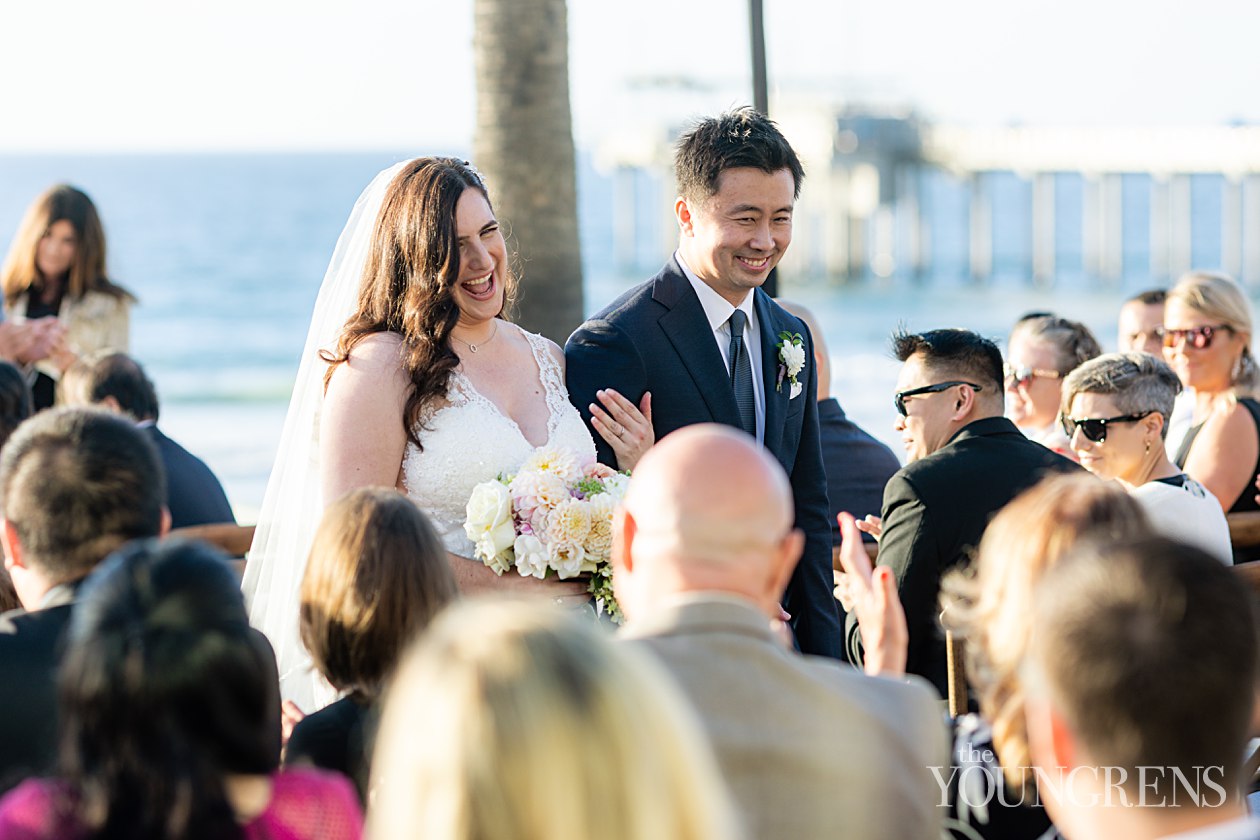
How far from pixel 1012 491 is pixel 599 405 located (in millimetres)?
1301

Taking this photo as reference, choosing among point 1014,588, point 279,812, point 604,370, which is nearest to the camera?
point 279,812

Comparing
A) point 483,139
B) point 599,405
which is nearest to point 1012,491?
point 599,405

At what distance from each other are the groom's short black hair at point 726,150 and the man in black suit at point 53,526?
2.30 metres

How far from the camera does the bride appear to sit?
13.3 feet

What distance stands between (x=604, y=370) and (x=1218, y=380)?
3192mm

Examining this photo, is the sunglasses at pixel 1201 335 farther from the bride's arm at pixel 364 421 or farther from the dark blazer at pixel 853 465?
the bride's arm at pixel 364 421

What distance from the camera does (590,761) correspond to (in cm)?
157

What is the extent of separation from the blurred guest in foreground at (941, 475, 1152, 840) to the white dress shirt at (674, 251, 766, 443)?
1905 millimetres

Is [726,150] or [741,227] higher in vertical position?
[726,150]

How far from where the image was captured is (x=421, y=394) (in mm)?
4102

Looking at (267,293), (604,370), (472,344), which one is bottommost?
(267,293)

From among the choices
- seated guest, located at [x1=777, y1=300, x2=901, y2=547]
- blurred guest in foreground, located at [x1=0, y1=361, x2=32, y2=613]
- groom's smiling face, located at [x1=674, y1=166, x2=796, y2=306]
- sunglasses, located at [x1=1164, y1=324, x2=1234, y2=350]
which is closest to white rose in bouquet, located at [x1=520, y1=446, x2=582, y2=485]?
groom's smiling face, located at [x1=674, y1=166, x2=796, y2=306]

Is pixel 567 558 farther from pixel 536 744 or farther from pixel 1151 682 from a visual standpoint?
pixel 536 744

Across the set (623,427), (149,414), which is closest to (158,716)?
(623,427)
